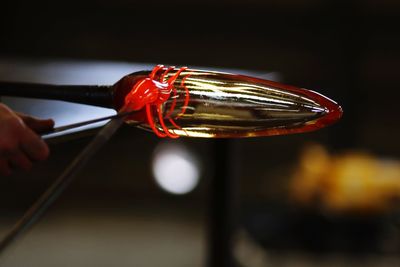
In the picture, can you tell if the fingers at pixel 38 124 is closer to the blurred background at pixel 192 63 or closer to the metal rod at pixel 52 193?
the metal rod at pixel 52 193

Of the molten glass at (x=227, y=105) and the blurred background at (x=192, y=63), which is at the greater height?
the blurred background at (x=192, y=63)

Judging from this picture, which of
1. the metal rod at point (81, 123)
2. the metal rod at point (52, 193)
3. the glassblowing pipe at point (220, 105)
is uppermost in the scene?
the glassblowing pipe at point (220, 105)

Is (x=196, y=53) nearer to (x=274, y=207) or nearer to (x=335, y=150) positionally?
(x=335, y=150)

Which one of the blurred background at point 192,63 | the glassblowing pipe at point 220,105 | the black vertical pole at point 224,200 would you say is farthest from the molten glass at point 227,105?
the blurred background at point 192,63

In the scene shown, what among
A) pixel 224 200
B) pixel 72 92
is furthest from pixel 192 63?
pixel 72 92

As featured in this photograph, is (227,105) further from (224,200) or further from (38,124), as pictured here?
(224,200)

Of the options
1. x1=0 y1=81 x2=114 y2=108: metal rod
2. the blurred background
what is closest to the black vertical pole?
x1=0 y1=81 x2=114 y2=108: metal rod
